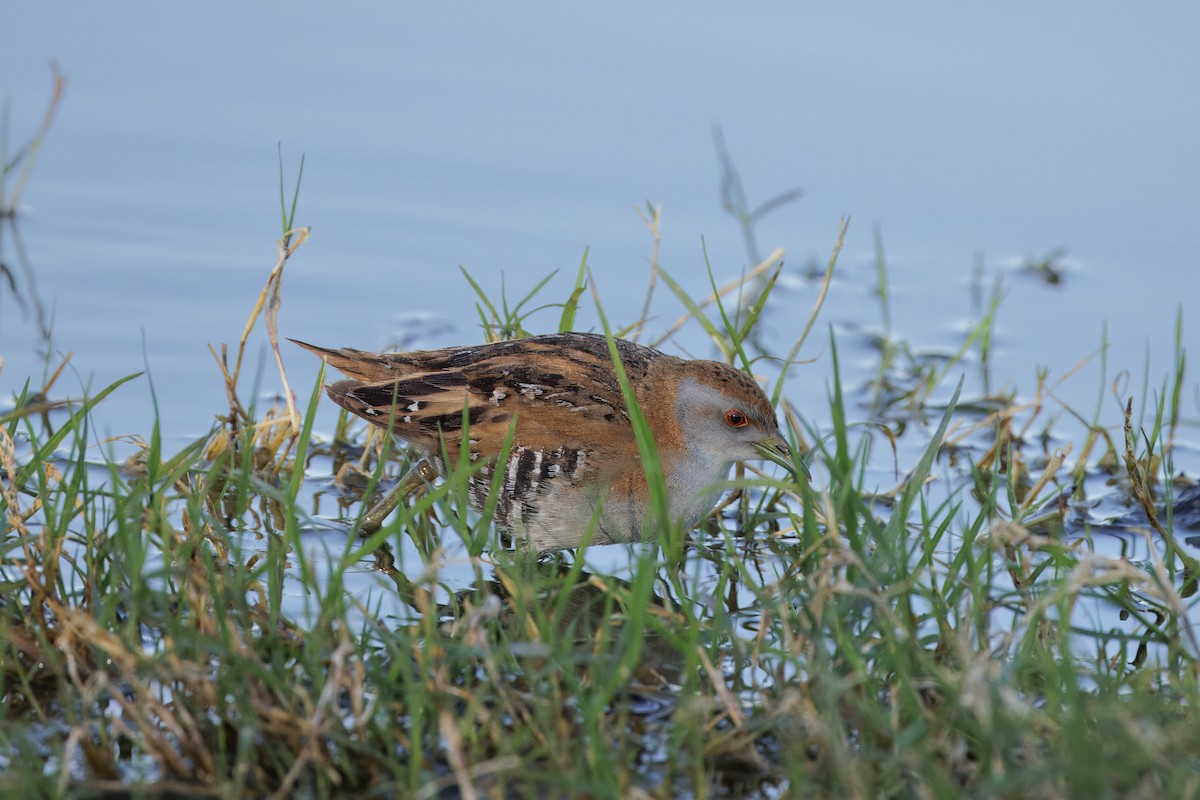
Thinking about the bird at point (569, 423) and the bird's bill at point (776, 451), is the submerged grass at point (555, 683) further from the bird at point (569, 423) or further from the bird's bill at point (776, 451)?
the bird's bill at point (776, 451)

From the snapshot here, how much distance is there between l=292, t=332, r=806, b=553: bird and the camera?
5086 mm

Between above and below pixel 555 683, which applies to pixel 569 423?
above

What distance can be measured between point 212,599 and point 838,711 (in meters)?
1.56

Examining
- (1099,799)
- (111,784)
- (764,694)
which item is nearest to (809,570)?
(764,694)

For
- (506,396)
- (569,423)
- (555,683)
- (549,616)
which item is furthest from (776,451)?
(555,683)

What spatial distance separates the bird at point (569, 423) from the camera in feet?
16.7

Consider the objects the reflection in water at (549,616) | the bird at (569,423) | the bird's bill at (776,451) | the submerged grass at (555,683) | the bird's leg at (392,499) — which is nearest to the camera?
the submerged grass at (555,683)

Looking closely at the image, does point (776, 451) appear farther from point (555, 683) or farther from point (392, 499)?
point (555, 683)

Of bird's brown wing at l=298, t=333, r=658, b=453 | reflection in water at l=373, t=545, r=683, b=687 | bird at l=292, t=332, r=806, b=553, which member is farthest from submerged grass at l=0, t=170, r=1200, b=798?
bird's brown wing at l=298, t=333, r=658, b=453

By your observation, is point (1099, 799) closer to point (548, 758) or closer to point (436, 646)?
point (548, 758)

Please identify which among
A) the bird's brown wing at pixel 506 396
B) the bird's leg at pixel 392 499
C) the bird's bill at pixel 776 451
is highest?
the bird's brown wing at pixel 506 396

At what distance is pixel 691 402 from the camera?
528 cm

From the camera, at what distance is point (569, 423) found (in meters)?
5.11

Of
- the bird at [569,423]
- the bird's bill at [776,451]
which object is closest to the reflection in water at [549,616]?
the bird at [569,423]
